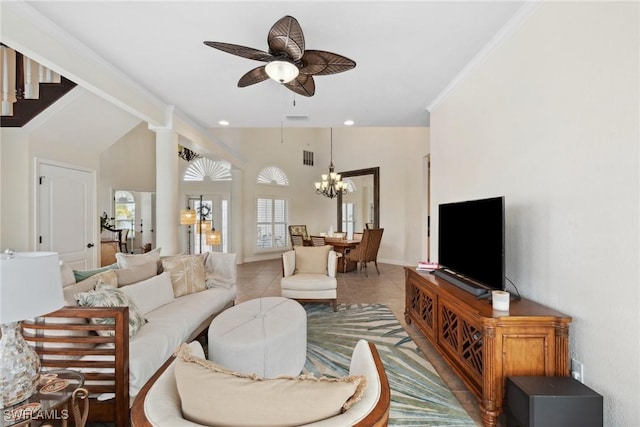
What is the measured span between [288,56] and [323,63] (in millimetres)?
289

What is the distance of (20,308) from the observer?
1198 mm

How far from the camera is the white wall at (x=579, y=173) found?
1.42m

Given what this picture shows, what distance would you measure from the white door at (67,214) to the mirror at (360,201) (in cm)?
607

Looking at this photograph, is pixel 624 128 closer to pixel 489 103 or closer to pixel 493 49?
pixel 489 103

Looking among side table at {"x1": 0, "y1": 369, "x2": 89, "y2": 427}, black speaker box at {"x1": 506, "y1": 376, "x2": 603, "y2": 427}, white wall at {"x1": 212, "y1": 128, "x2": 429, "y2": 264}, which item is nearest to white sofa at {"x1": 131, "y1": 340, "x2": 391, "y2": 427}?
side table at {"x1": 0, "y1": 369, "x2": 89, "y2": 427}

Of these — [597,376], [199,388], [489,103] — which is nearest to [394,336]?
[597,376]

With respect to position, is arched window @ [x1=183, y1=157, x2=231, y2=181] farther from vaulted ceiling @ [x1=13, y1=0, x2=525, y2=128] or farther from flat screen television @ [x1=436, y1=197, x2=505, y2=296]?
flat screen television @ [x1=436, y1=197, x2=505, y2=296]

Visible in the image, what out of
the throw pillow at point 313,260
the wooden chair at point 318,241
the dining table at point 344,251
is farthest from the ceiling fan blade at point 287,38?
the wooden chair at point 318,241

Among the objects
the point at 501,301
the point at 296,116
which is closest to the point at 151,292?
the point at 501,301

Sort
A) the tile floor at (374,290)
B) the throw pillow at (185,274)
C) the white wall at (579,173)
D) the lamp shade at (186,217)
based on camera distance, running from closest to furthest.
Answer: the white wall at (579,173) → the tile floor at (374,290) → the throw pillow at (185,274) → the lamp shade at (186,217)

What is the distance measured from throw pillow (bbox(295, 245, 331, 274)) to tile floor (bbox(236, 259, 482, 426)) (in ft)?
2.01

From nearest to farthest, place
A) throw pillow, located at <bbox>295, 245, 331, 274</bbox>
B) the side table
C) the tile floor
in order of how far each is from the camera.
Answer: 1. the side table
2. the tile floor
3. throw pillow, located at <bbox>295, 245, 331, 274</bbox>

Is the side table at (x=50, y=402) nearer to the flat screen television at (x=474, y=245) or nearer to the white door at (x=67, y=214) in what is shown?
the flat screen television at (x=474, y=245)

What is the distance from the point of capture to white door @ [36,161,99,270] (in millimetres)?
3557
